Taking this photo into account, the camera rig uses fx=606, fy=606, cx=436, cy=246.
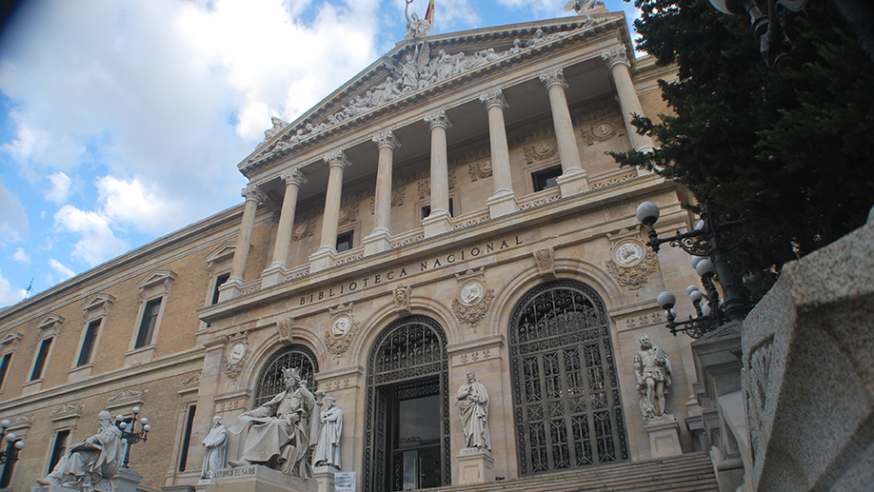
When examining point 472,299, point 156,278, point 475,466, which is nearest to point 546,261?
point 472,299

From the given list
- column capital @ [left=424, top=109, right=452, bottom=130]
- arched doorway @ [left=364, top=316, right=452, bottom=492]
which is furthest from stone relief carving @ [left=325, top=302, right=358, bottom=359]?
column capital @ [left=424, top=109, right=452, bottom=130]

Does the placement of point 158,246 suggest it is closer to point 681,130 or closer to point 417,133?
point 417,133

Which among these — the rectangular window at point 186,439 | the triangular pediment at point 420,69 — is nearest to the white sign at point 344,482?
the rectangular window at point 186,439

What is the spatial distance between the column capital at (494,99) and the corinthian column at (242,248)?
339 inches

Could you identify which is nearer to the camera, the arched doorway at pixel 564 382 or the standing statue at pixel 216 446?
the arched doorway at pixel 564 382

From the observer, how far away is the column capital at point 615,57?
16000mm

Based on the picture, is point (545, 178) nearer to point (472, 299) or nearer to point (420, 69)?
point (420, 69)

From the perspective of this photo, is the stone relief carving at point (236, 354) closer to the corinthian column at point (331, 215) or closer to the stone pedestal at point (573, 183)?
the corinthian column at point (331, 215)

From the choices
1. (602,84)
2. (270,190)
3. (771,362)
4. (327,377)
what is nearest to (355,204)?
(270,190)

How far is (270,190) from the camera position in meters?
21.3

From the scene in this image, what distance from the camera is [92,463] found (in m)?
11.8

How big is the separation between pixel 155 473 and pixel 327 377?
31.1 feet

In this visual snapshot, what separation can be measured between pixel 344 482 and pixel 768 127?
10.4 meters

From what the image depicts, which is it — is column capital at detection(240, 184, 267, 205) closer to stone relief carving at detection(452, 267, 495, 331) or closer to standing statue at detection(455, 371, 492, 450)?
stone relief carving at detection(452, 267, 495, 331)
